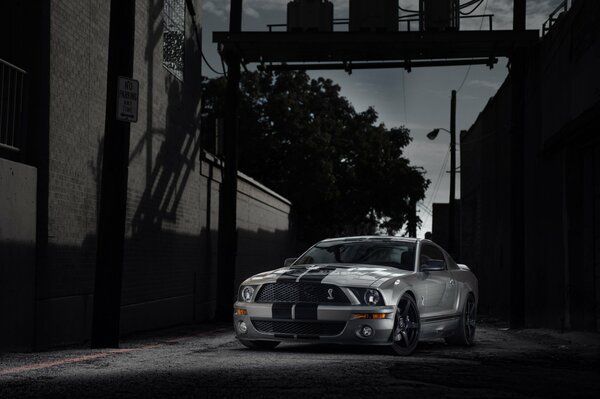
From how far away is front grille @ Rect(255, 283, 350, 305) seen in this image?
1057 cm

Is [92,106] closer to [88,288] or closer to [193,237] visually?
[88,288]

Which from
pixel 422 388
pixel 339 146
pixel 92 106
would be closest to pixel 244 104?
pixel 339 146

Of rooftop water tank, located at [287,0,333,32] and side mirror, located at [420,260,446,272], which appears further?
rooftop water tank, located at [287,0,333,32]

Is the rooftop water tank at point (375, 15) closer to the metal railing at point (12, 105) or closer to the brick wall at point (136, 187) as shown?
the brick wall at point (136, 187)

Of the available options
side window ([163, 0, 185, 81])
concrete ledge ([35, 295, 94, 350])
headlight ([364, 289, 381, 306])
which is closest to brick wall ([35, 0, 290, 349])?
concrete ledge ([35, 295, 94, 350])

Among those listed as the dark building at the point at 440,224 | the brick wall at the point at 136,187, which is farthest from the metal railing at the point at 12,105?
the dark building at the point at 440,224

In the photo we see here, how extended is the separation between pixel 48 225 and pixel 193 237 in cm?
849

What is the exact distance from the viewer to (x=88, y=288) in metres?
14.1

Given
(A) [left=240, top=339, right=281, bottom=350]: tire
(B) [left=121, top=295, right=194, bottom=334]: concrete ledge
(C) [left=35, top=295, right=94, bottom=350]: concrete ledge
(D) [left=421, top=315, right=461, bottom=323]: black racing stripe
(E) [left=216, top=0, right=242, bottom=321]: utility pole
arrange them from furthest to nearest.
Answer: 1. (E) [left=216, top=0, right=242, bottom=321]: utility pole
2. (B) [left=121, top=295, right=194, bottom=334]: concrete ledge
3. (C) [left=35, top=295, right=94, bottom=350]: concrete ledge
4. (D) [left=421, top=315, right=461, bottom=323]: black racing stripe
5. (A) [left=240, top=339, right=281, bottom=350]: tire

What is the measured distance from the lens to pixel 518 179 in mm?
19266

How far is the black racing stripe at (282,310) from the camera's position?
10.6 m

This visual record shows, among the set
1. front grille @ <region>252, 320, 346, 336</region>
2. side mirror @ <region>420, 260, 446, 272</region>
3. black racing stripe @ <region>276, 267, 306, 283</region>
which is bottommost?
front grille @ <region>252, 320, 346, 336</region>

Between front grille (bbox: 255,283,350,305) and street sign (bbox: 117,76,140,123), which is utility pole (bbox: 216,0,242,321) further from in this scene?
front grille (bbox: 255,283,350,305)

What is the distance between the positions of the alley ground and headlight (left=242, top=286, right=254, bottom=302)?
60cm
